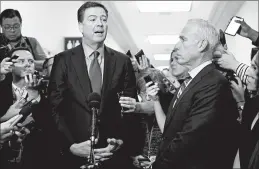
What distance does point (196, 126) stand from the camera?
1.90m

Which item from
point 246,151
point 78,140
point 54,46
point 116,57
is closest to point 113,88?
point 116,57

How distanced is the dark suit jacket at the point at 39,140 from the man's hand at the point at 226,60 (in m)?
1.17

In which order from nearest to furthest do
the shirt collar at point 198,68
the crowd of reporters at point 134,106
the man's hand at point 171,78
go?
1. the shirt collar at point 198,68
2. the crowd of reporters at point 134,106
3. the man's hand at point 171,78

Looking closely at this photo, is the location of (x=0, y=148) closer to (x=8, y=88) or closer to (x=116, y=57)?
(x=8, y=88)

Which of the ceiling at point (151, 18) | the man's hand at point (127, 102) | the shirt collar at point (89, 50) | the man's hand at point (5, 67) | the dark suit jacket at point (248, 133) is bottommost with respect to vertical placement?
the dark suit jacket at point (248, 133)

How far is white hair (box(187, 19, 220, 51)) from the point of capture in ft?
6.89

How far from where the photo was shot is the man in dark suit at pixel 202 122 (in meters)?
1.91

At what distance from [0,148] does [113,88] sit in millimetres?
737

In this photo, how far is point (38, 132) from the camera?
268 cm

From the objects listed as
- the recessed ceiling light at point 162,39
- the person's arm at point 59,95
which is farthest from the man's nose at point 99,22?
the recessed ceiling light at point 162,39

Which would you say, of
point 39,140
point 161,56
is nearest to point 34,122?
point 39,140

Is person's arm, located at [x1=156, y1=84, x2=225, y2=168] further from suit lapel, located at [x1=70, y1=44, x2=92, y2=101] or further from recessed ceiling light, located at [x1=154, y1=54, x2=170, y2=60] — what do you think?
recessed ceiling light, located at [x1=154, y1=54, x2=170, y2=60]

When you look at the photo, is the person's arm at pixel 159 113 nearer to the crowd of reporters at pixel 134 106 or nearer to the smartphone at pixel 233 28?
the crowd of reporters at pixel 134 106

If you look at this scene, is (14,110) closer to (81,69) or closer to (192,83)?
(81,69)
